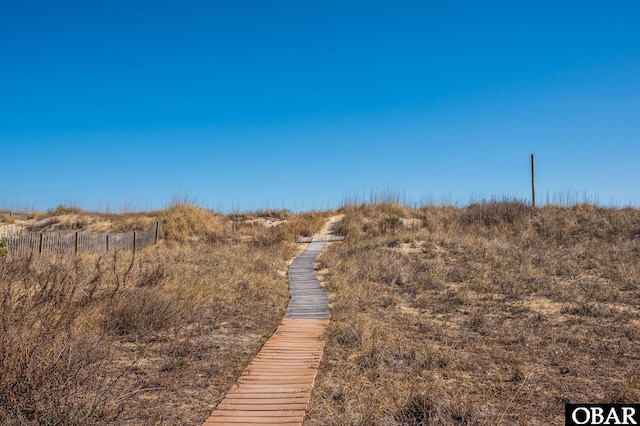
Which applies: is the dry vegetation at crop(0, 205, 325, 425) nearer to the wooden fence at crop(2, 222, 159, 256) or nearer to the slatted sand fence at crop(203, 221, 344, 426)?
the slatted sand fence at crop(203, 221, 344, 426)

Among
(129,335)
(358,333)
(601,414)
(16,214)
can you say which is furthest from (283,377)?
(16,214)

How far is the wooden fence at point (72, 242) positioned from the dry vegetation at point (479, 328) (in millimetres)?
8663

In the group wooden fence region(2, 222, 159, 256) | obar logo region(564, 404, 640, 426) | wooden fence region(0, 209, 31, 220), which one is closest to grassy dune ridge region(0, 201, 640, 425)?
obar logo region(564, 404, 640, 426)

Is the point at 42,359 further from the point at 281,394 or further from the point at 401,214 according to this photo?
the point at 401,214

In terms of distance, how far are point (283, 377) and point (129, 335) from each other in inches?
126

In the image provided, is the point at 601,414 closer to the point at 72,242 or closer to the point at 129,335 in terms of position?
the point at 129,335

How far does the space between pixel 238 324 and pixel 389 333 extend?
289 centimetres

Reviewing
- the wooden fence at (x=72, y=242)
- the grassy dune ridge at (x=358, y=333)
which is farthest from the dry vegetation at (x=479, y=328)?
the wooden fence at (x=72, y=242)

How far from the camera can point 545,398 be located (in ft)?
18.4

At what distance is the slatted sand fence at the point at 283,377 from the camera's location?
491cm

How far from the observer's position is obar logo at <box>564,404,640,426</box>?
16.5ft

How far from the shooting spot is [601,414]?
17.1 feet

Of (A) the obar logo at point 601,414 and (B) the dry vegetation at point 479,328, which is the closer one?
(A) the obar logo at point 601,414

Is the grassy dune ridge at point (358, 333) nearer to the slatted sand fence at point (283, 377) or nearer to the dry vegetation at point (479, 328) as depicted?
the dry vegetation at point (479, 328)
